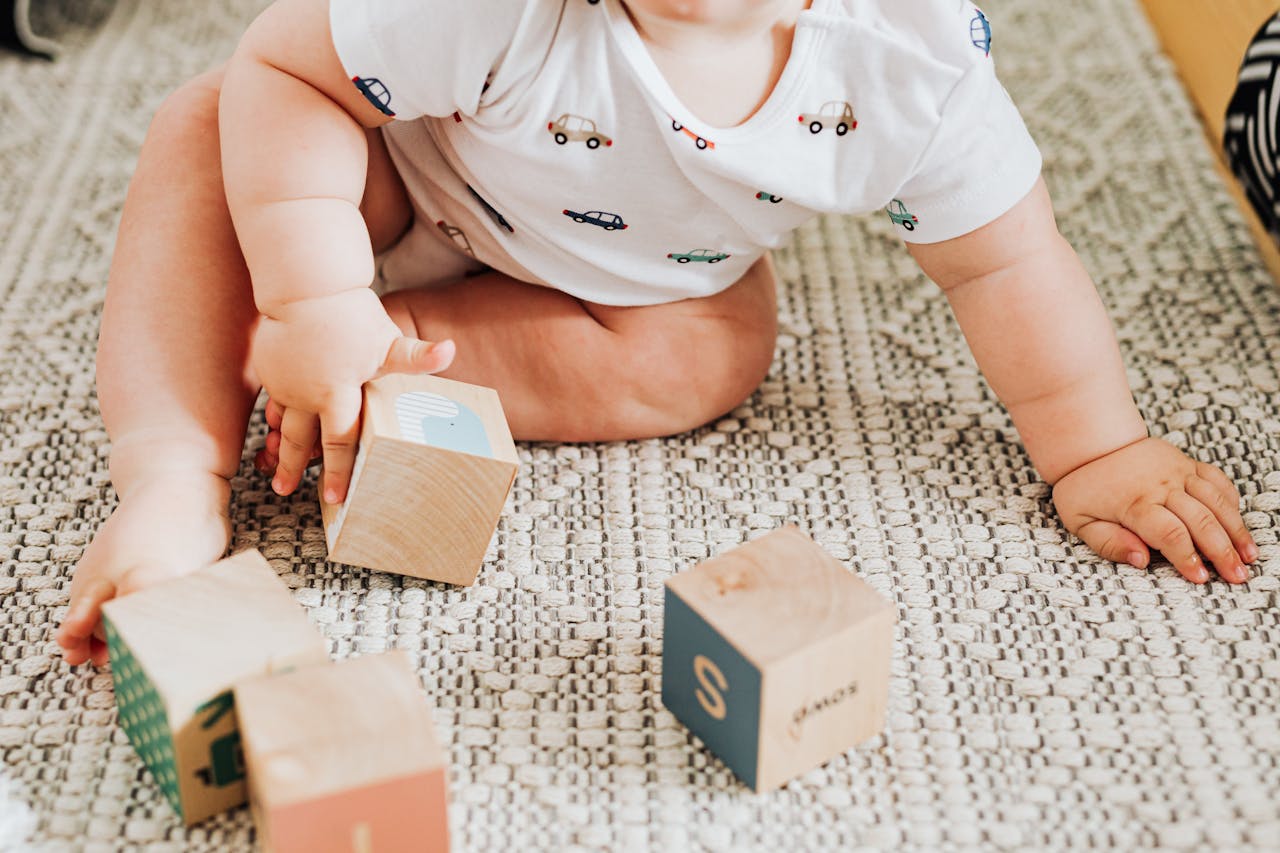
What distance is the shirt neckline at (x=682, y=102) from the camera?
27.4 inches

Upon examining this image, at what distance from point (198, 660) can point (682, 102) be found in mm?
362

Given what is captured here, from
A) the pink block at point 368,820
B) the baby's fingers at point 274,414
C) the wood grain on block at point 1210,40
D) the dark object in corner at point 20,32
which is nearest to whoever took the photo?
the pink block at point 368,820

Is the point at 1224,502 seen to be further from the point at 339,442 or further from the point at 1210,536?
the point at 339,442

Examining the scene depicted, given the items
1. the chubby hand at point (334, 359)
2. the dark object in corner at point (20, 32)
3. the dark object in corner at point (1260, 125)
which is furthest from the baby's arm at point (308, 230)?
the dark object in corner at point (20, 32)

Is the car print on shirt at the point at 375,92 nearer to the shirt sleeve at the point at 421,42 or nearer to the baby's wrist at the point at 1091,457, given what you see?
the shirt sleeve at the point at 421,42

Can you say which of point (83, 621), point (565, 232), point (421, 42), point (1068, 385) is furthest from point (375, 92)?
point (1068, 385)

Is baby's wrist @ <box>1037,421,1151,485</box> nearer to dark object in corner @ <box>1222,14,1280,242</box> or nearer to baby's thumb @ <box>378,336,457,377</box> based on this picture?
dark object in corner @ <box>1222,14,1280,242</box>

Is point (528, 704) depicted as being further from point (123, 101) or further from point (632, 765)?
point (123, 101)

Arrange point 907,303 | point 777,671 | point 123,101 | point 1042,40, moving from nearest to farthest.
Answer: point 777,671, point 907,303, point 123,101, point 1042,40

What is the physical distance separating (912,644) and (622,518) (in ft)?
0.57

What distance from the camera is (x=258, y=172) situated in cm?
70

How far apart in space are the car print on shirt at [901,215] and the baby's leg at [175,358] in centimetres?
30

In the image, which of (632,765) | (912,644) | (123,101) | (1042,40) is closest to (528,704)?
(632,765)

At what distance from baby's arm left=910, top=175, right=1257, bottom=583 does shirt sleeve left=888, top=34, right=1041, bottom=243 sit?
0.04 feet
